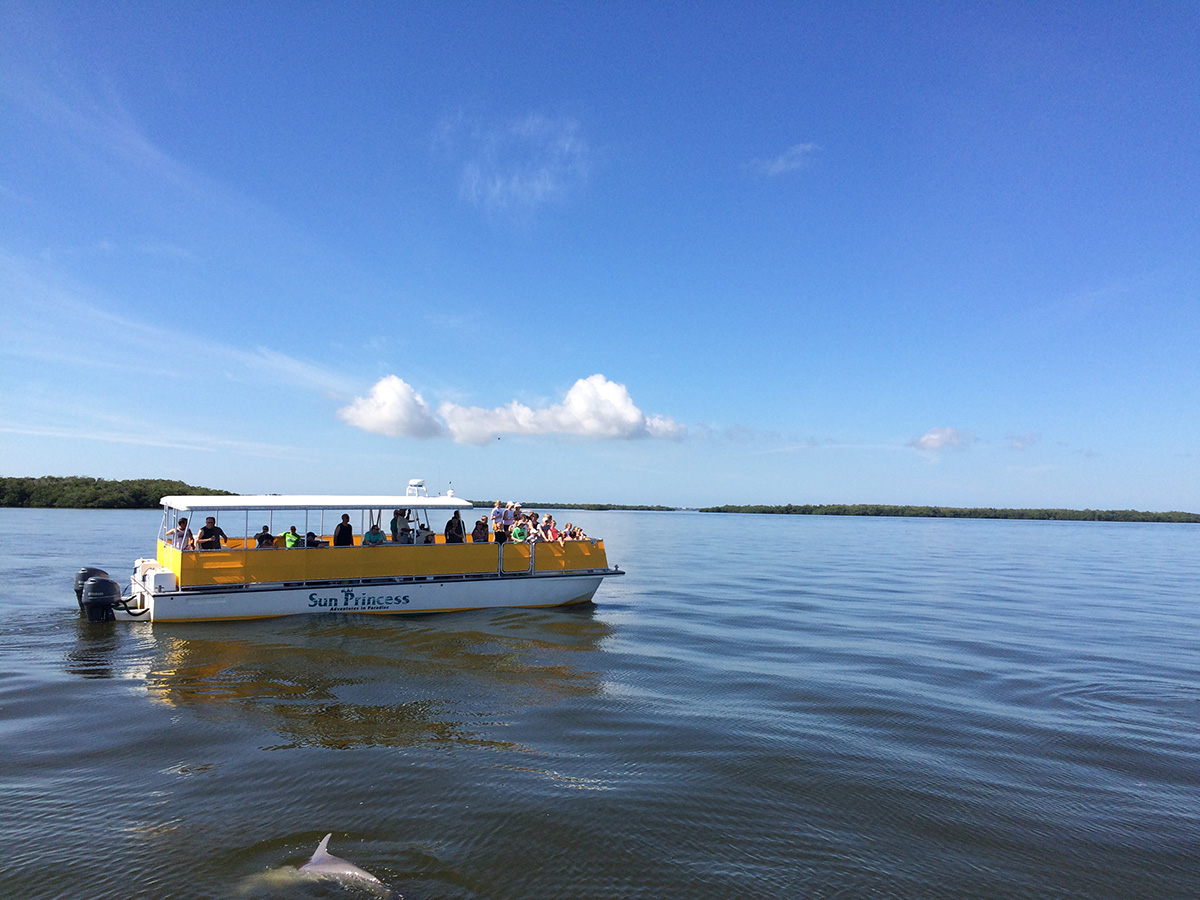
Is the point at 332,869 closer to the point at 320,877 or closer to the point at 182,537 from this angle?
the point at 320,877

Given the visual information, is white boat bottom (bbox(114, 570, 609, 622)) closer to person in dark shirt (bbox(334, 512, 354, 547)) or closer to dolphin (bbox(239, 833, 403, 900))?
person in dark shirt (bbox(334, 512, 354, 547))

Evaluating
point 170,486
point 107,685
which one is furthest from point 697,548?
point 170,486

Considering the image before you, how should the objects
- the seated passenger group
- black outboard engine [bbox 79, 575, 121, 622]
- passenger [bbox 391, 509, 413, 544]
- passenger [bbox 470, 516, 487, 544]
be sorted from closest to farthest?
1. black outboard engine [bbox 79, 575, 121, 622]
2. the seated passenger group
3. passenger [bbox 391, 509, 413, 544]
4. passenger [bbox 470, 516, 487, 544]

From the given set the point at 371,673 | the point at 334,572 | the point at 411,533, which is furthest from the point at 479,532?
the point at 371,673

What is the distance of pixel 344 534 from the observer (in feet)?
54.6

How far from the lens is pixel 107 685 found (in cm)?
1067

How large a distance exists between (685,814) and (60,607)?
18.5 meters

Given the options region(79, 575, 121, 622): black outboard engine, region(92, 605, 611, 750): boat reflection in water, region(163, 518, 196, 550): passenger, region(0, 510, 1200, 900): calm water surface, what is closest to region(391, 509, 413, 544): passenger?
region(92, 605, 611, 750): boat reflection in water

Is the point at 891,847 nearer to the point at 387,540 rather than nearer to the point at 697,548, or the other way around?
the point at 387,540

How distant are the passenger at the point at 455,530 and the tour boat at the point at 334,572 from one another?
0.20 m

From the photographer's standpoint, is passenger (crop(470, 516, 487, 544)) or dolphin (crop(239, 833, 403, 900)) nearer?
dolphin (crop(239, 833, 403, 900))

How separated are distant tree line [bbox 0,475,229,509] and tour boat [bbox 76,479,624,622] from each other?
78.4 m

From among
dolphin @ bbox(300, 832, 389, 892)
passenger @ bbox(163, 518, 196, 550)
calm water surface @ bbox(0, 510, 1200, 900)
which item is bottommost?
calm water surface @ bbox(0, 510, 1200, 900)

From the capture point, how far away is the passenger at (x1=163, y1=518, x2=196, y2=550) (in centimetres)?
1509
